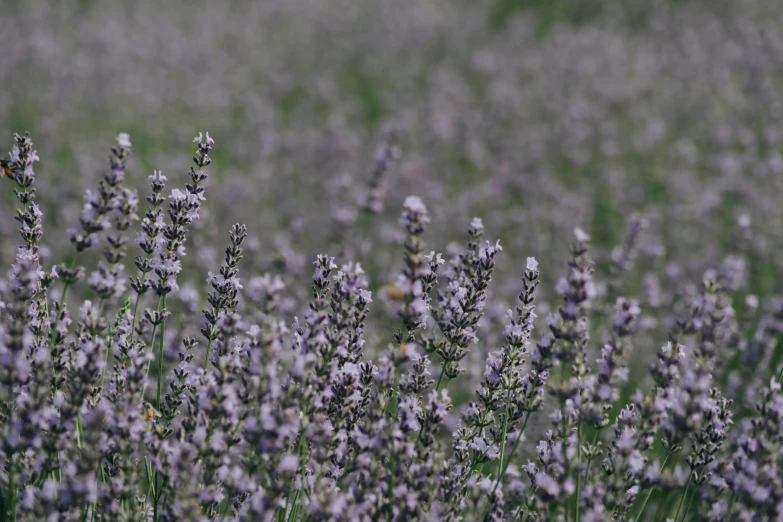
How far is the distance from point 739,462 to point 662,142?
7796mm

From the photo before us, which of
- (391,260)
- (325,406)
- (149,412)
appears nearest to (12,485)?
(149,412)

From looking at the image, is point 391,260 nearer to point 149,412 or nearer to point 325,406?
point 149,412

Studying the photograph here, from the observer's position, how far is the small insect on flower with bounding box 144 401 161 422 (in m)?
2.70

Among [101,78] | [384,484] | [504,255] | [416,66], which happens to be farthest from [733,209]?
[101,78]

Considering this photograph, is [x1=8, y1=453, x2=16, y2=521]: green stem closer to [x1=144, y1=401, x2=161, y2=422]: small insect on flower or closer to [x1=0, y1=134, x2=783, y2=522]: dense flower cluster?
[x1=0, y1=134, x2=783, y2=522]: dense flower cluster

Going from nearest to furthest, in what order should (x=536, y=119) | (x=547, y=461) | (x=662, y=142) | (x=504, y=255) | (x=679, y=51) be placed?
(x=547, y=461), (x=504, y=255), (x=662, y=142), (x=536, y=119), (x=679, y=51)

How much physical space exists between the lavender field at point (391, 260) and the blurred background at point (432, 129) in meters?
0.05

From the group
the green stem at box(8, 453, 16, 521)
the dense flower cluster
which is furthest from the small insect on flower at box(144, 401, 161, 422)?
the green stem at box(8, 453, 16, 521)

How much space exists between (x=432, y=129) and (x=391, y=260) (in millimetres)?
3423

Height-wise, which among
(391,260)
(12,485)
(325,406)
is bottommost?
(12,485)

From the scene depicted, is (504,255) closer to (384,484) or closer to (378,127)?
(378,127)

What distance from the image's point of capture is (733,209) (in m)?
7.86

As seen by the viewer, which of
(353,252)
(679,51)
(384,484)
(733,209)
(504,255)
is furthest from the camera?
(679,51)

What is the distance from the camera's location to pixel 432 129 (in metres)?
9.40
